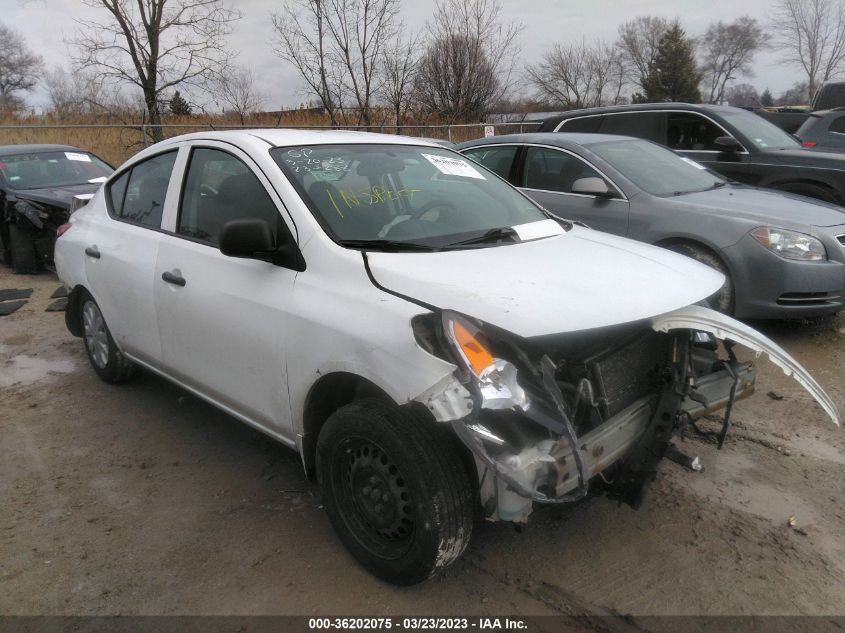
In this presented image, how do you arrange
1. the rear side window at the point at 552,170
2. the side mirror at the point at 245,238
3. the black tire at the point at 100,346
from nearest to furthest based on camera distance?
1. the side mirror at the point at 245,238
2. the black tire at the point at 100,346
3. the rear side window at the point at 552,170

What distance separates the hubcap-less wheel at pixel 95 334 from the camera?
4.47 meters

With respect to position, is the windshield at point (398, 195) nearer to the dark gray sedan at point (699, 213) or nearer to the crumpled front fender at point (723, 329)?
the crumpled front fender at point (723, 329)

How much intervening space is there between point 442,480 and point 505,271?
865mm

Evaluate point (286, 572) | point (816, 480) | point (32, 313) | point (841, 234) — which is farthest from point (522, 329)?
point (32, 313)

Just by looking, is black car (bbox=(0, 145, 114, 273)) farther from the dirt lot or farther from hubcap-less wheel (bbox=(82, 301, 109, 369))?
the dirt lot

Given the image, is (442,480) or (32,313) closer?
(442,480)

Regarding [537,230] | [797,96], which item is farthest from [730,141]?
[797,96]

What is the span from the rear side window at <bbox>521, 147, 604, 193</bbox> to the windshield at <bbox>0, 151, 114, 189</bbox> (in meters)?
5.78

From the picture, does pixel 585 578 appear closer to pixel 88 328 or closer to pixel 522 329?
pixel 522 329

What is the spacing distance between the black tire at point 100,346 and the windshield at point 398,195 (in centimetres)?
209

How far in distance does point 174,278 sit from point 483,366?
1942 millimetres

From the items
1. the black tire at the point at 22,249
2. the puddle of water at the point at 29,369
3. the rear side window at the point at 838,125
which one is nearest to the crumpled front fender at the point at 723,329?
the puddle of water at the point at 29,369

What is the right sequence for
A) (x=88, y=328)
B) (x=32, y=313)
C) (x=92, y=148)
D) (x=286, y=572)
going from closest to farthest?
(x=286, y=572) < (x=88, y=328) < (x=32, y=313) < (x=92, y=148)

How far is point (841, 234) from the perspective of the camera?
5129 millimetres
